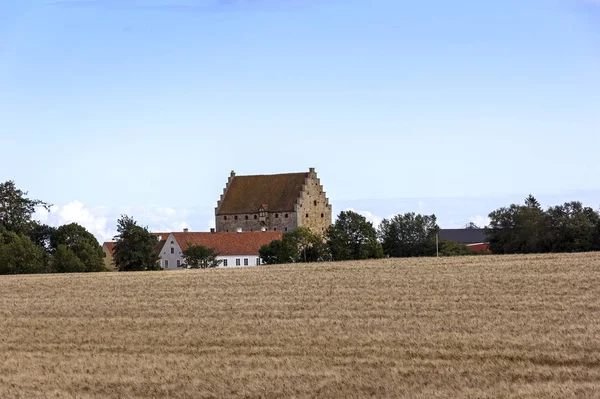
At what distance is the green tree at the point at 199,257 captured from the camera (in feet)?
310

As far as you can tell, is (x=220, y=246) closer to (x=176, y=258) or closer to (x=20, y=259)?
(x=176, y=258)

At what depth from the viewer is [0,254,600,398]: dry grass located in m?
18.4

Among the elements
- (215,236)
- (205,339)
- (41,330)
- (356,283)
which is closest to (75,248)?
(215,236)

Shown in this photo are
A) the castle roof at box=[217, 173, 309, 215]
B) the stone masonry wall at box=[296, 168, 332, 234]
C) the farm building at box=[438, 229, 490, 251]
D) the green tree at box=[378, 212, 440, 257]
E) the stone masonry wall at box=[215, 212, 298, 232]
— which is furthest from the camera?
the farm building at box=[438, 229, 490, 251]

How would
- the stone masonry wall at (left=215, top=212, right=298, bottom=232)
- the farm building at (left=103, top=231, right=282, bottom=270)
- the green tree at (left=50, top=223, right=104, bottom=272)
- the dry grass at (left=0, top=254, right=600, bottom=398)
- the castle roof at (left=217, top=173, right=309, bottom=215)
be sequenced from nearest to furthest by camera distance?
the dry grass at (left=0, top=254, right=600, bottom=398), the green tree at (left=50, top=223, right=104, bottom=272), the farm building at (left=103, top=231, right=282, bottom=270), the stone masonry wall at (left=215, top=212, right=298, bottom=232), the castle roof at (left=217, top=173, right=309, bottom=215)

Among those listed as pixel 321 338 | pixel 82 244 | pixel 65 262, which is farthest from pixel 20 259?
pixel 321 338

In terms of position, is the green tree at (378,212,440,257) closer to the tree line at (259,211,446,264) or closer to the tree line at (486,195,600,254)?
the tree line at (259,211,446,264)

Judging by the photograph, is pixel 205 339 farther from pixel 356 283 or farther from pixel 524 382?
pixel 356 283

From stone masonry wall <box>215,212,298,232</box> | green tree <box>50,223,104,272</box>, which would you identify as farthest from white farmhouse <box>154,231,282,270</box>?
stone masonry wall <box>215,212,298,232</box>

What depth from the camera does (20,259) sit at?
7375 centimetres

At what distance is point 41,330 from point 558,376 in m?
16.6

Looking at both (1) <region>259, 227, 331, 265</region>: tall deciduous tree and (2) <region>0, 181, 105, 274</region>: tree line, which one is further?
(1) <region>259, 227, 331, 265</region>: tall deciduous tree

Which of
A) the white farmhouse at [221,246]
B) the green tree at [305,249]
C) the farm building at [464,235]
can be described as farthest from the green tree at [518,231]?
Result: the farm building at [464,235]

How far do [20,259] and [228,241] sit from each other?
36.1 m
